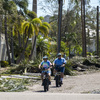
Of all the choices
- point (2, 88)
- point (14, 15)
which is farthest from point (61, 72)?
point (14, 15)

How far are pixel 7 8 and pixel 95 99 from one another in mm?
24561

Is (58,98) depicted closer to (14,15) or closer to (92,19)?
(14,15)

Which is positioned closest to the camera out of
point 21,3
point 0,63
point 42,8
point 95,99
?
point 95,99

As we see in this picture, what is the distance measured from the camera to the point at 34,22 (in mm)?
42031

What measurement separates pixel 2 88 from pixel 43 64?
2317 mm

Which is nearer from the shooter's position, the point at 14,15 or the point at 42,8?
the point at 14,15

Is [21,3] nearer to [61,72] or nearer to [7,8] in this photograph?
[7,8]

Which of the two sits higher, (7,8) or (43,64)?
(7,8)

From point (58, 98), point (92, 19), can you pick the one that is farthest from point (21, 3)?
point (58, 98)

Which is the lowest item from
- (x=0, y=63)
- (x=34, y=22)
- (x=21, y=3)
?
(x=0, y=63)

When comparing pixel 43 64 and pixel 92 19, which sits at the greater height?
pixel 92 19

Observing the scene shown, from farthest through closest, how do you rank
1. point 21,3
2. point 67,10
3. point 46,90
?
1. point 67,10
2. point 21,3
3. point 46,90

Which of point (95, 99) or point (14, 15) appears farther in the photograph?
point (14, 15)

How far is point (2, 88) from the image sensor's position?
14.9 metres
